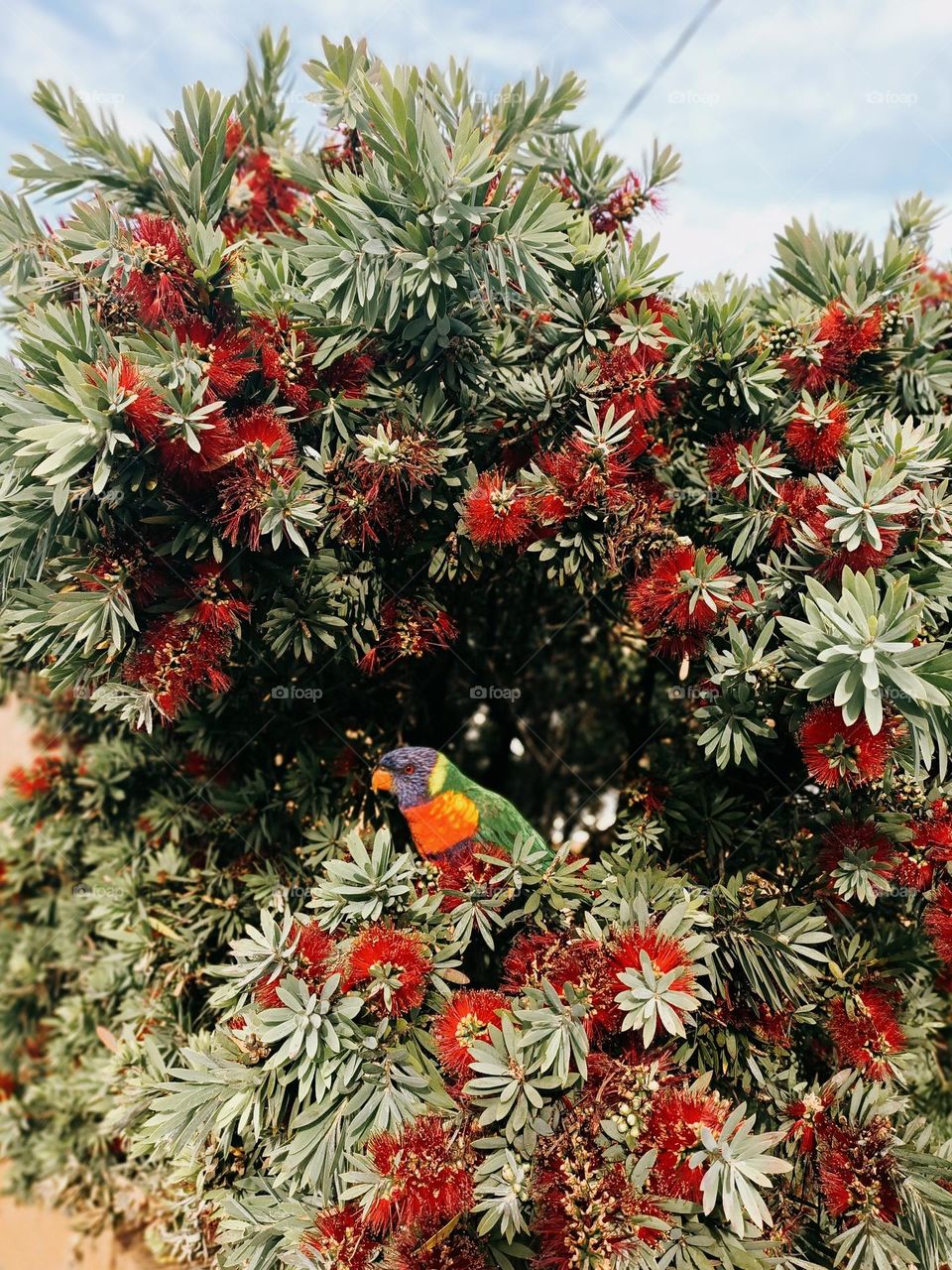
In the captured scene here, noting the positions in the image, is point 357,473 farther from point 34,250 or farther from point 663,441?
point 34,250

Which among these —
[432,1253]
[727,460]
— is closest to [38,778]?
[432,1253]

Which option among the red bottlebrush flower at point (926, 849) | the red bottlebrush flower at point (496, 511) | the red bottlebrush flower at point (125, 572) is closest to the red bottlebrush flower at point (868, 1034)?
the red bottlebrush flower at point (926, 849)

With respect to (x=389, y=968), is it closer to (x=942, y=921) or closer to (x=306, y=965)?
(x=306, y=965)

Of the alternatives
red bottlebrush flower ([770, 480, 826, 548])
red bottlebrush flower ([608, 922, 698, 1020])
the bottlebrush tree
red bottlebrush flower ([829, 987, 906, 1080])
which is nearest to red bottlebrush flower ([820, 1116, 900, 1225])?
the bottlebrush tree

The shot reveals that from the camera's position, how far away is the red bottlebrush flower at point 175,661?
1477mm

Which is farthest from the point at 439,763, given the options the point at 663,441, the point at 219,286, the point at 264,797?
the point at 219,286

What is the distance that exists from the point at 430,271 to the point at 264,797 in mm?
1415

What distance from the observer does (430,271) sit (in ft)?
4.44

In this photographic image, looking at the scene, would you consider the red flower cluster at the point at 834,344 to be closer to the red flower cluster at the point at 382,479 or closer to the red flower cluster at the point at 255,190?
the red flower cluster at the point at 382,479

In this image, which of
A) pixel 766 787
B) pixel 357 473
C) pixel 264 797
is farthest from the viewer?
pixel 264 797

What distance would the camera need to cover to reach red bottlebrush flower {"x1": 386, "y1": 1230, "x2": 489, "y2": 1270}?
120 cm
